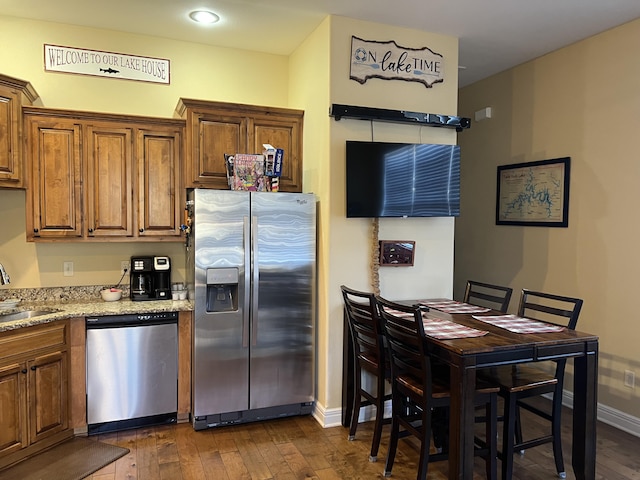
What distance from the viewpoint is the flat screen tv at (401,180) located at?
338cm

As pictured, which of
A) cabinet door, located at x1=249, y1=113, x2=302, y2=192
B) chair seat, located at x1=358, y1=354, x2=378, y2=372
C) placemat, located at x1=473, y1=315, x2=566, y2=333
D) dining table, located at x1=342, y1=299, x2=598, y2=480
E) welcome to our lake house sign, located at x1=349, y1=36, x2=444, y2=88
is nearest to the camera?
dining table, located at x1=342, y1=299, x2=598, y2=480

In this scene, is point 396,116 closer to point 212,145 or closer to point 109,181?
point 212,145

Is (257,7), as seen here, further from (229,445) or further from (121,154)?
(229,445)

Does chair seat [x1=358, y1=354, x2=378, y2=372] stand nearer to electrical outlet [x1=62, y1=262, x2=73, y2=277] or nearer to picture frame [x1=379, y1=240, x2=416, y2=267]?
picture frame [x1=379, y1=240, x2=416, y2=267]

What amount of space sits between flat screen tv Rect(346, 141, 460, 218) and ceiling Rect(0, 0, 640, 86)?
0.89 metres

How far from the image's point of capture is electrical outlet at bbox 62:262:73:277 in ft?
12.1

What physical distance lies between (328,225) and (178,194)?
3.89ft

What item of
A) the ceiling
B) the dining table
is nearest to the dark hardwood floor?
the dining table

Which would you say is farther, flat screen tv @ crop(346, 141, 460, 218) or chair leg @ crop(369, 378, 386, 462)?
flat screen tv @ crop(346, 141, 460, 218)

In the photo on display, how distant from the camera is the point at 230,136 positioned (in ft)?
12.2

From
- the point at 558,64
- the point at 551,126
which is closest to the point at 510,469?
the point at 551,126

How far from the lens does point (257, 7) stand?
3.29 m

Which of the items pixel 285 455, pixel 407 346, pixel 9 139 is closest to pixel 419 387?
pixel 407 346

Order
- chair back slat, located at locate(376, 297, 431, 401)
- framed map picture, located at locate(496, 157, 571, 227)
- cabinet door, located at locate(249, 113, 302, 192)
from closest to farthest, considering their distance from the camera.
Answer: chair back slat, located at locate(376, 297, 431, 401)
cabinet door, located at locate(249, 113, 302, 192)
framed map picture, located at locate(496, 157, 571, 227)
